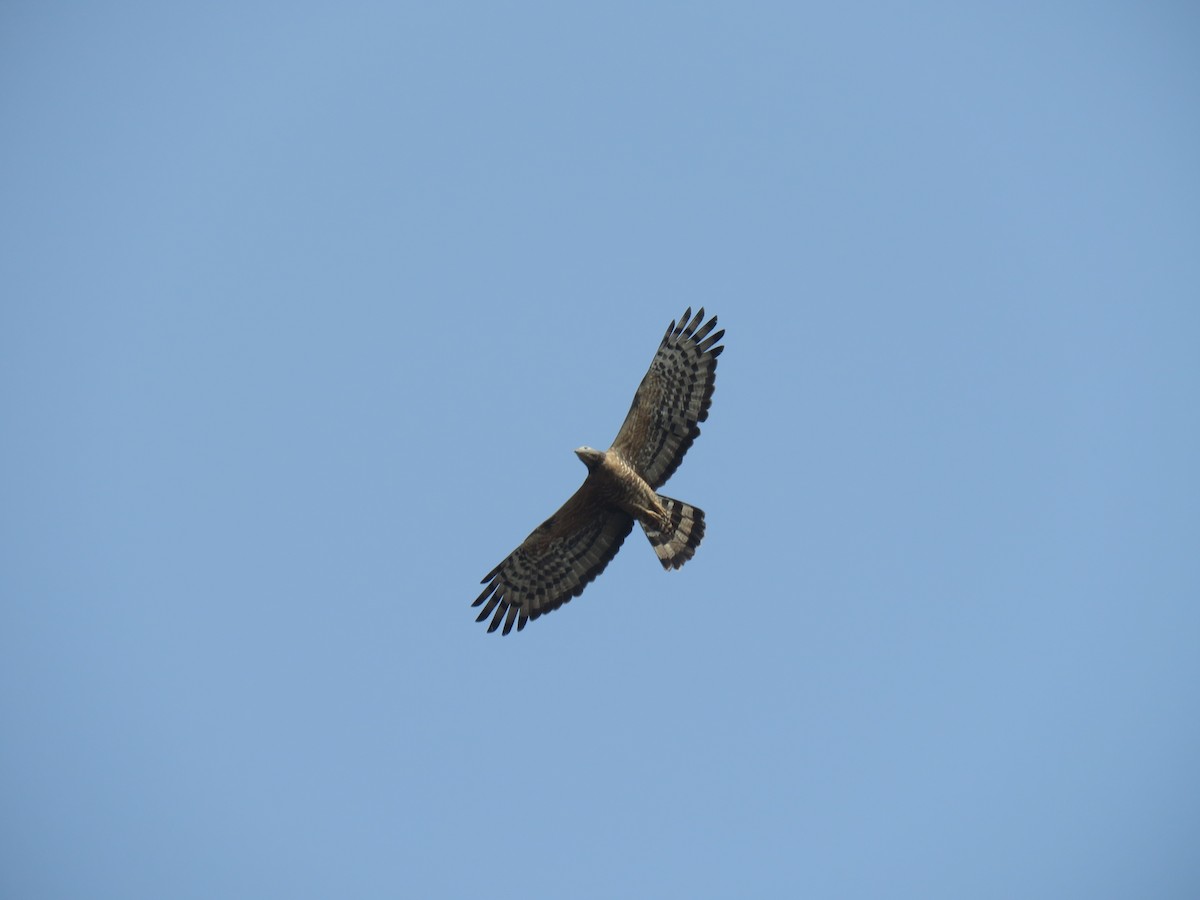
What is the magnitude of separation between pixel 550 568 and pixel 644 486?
6.54 feet

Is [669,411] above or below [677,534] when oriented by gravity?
above

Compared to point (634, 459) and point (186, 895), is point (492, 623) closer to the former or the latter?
point (634, 459)

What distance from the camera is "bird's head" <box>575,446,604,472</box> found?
14.6 meters

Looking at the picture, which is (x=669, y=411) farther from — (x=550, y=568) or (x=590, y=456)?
(x=550, y=568)

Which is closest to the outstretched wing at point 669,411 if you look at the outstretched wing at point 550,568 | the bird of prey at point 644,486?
the bird of prey at point 644,486

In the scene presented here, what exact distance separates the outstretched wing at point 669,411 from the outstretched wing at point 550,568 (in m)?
0.93

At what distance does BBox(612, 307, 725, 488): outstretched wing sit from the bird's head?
22.5 inches

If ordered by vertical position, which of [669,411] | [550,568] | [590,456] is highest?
[669,411]

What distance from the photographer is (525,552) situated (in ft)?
51.6

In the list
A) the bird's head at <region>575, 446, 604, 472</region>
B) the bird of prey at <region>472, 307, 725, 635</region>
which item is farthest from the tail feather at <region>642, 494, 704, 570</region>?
the bird's head at <region>575, 446, 604, 472</region>

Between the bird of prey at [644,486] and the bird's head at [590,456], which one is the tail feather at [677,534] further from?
the bird's head at [590,456]

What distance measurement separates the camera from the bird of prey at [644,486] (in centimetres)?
1506

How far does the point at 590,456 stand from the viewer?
14.6 metres

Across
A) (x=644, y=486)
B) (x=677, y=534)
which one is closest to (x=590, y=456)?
(x=644, y=486)
